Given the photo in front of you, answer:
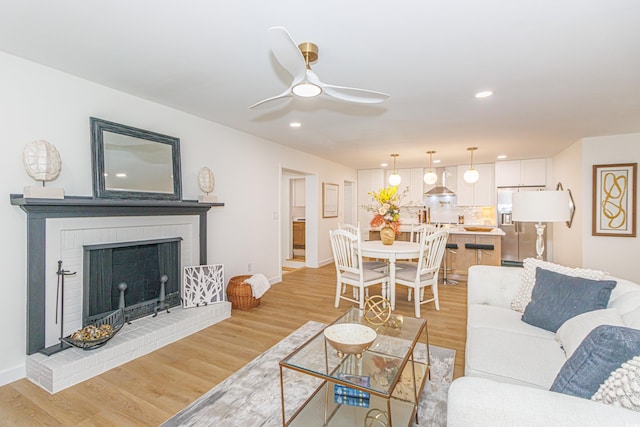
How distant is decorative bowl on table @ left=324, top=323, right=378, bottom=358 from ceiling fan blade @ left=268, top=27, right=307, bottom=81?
61.0 inches

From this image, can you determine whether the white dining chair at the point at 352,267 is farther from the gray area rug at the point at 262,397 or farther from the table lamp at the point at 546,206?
the table lamp at the point at 546,206

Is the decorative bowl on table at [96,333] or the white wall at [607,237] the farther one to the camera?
the white wall at [607,237]

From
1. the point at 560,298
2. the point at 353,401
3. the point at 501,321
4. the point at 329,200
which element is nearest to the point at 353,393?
the point at 353,401

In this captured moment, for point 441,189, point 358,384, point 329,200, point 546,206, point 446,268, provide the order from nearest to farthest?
1. point 358,384
2. point 546,206
3. point 446,268
4. point 329,200
5. point 441,189

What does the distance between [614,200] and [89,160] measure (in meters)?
6.65

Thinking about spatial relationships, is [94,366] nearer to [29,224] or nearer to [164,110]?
[29,224]

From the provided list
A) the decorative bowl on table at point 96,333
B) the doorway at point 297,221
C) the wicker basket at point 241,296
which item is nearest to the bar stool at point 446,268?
the doorway at point 297,221

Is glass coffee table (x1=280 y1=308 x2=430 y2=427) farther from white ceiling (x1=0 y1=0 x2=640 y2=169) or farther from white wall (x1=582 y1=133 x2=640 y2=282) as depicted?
white wall (x1=582 y1=133 x2=640 y2=282)

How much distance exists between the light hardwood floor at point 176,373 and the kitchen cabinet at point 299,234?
3764mm

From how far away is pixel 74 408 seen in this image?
1927mm

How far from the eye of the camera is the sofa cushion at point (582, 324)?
5.08 feet

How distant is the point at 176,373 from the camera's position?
2.33m

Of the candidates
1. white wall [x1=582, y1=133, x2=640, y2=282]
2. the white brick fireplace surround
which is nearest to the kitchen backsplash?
white wall [x1=582, y1=133, x2=640, y2=282]

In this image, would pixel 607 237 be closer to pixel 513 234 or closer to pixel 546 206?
pixel 513 234
